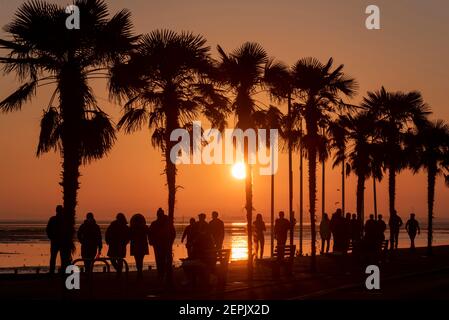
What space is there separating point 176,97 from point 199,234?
16.4 ft

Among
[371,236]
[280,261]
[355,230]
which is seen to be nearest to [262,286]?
[280,261]

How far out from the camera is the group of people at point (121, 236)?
78.8ft

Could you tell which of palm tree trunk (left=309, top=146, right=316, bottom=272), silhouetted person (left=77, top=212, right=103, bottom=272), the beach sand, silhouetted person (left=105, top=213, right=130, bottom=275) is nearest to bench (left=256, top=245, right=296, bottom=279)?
the beach sand

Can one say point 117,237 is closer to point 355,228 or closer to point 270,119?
point 270,119

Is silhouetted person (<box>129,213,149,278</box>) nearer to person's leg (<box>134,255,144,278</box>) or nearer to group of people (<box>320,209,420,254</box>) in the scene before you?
person's leg (<box>134,255,144,278</box>)

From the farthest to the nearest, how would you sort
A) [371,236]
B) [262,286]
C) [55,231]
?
[371,236], [55,231], [262,286]

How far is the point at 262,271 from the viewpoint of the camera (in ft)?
96.4

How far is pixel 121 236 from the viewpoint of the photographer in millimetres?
24219

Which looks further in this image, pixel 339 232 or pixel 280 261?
pixel 339 232

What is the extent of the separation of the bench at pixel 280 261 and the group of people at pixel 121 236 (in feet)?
11.4

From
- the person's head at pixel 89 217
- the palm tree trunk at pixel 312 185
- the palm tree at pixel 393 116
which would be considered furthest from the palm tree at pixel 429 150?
the person's head at pixel 89 217

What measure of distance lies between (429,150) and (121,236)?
26042 mm

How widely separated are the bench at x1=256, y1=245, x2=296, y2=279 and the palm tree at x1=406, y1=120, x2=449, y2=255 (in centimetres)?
1924

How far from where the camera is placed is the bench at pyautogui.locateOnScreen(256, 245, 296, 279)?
25.7 metres
